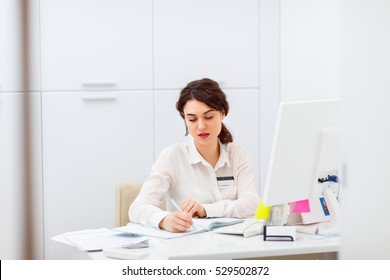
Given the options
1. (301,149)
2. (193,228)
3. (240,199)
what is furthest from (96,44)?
(301,149)

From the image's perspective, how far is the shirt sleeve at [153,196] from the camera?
6.72 feet

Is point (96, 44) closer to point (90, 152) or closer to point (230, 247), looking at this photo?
point (90, 152)

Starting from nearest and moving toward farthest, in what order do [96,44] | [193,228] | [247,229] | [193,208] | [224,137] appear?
[247,229]
[193,228]
[193,208]
[224,137]
[96,44]

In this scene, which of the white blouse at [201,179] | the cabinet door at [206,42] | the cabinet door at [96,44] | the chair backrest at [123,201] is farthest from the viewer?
the cabinet door at [206,42]

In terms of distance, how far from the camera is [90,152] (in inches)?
131

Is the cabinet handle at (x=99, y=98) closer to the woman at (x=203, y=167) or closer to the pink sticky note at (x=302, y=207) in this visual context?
the woman at (x=203, y=167)

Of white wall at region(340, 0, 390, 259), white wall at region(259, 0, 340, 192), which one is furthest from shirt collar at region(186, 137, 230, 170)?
white wall at region(340, 0, 390, 259)

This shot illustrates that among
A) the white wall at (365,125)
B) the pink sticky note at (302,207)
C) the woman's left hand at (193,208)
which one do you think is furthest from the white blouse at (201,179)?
the white wall at (365,125)

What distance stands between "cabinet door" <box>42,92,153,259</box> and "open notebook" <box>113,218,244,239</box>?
4.17ft

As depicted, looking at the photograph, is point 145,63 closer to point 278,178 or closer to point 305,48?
point 305,48

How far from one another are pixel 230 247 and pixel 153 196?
61 cm

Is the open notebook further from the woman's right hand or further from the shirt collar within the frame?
the shirt collar

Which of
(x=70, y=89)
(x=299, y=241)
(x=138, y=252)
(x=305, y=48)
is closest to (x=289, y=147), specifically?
(x=299, y=241)

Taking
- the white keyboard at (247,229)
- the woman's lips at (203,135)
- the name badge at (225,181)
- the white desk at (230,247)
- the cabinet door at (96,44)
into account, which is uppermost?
the cabinet door at (96,44)
